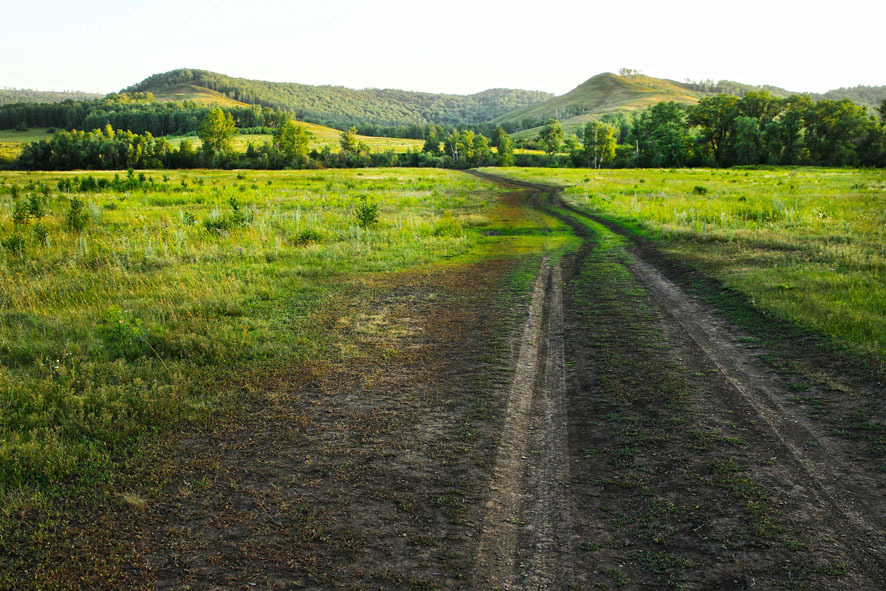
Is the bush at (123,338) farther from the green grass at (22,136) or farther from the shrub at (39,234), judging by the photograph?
the green grass at (22,136)

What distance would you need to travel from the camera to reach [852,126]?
69875mm

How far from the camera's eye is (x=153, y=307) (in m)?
9.14

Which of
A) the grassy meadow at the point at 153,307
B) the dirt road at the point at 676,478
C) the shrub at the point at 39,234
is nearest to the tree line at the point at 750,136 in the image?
the grassy meadow at the point at 153,307

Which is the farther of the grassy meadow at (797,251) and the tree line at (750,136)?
the tree line at (750,136)

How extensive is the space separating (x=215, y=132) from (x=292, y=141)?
15574 millimetres

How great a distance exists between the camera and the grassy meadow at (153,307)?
5328mm

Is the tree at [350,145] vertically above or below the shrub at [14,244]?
above

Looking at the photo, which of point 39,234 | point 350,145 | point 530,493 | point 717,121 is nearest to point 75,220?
point 39,234

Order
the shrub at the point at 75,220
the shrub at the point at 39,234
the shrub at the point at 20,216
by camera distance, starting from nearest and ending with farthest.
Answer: the shrub at the point at 39,234 < the shrub at the point at 20,216 < the shrub at the point at 75,220

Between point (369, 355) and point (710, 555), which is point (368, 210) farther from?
point (710, 555)

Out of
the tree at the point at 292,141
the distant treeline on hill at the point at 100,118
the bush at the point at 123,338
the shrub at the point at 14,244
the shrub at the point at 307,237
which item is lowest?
the bush at the point at 123,338

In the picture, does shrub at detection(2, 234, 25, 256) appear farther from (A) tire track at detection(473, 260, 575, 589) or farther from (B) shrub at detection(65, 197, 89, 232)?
(A) tire track at detection(473, 260, 575, 589)

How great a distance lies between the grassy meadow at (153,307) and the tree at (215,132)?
7847 centimetres

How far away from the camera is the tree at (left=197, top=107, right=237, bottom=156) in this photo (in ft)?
302
